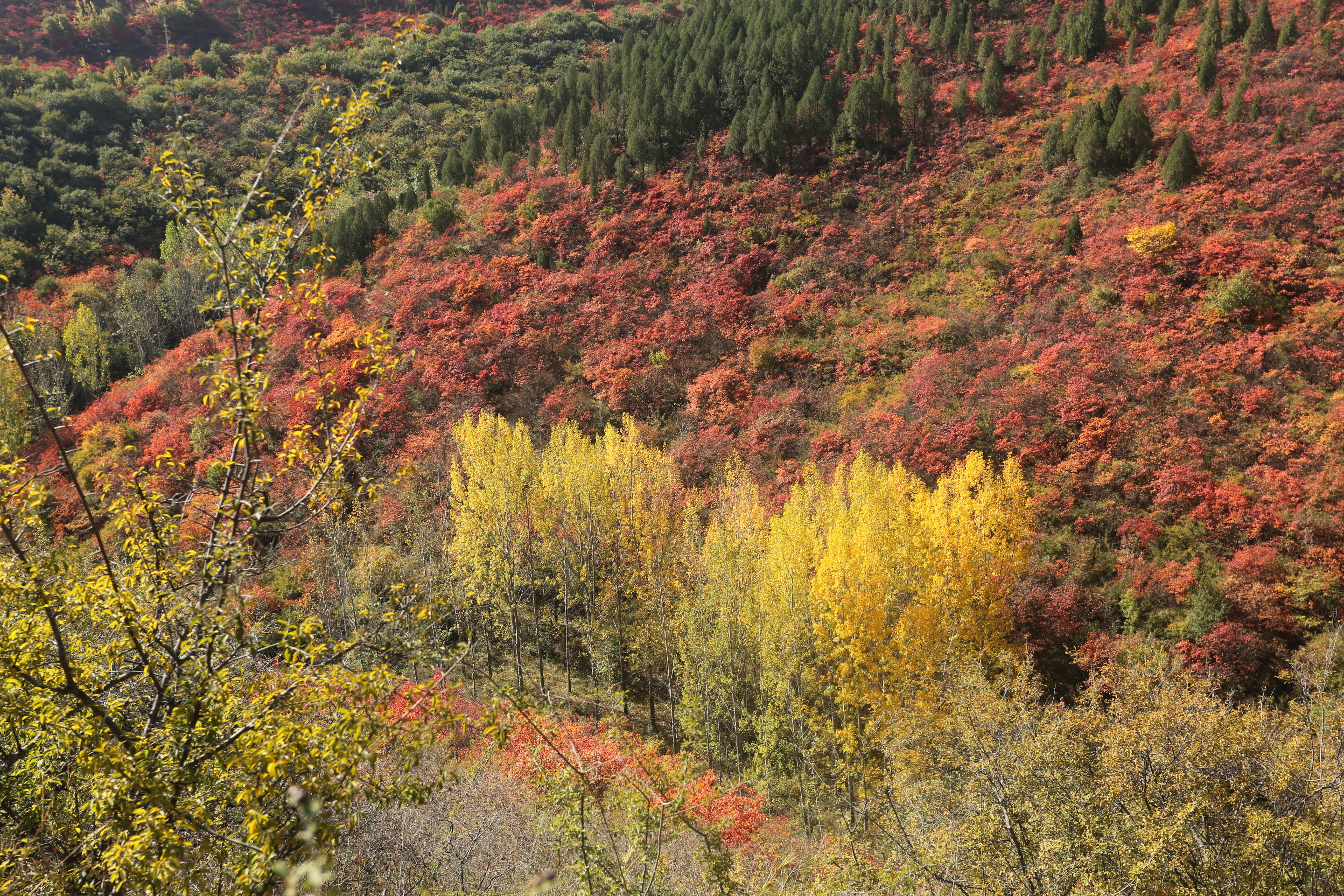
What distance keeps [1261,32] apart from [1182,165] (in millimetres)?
15296

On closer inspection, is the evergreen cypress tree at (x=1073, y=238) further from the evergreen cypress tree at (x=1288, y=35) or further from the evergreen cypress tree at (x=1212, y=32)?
the evergreen cypress tree at (x=1288, y=35)

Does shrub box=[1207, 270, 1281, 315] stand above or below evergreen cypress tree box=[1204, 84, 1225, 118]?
below

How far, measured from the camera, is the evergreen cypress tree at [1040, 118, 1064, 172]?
43000 mm

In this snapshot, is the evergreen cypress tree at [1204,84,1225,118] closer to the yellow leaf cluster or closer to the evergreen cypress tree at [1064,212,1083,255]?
the evergreen cypress tree at [1064,212,1083,255]

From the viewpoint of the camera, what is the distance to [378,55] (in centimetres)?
9012

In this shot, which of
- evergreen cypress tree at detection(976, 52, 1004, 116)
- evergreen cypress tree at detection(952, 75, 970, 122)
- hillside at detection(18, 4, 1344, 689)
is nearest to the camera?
hillside at detection(18, 4, 1344, 689)

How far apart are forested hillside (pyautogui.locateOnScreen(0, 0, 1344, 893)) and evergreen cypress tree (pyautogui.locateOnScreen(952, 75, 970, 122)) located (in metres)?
0.83

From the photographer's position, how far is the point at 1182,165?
35062 millimetres

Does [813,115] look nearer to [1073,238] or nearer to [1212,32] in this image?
[1073,238]

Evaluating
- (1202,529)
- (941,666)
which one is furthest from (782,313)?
(941,666)

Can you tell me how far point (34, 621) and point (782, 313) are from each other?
40408 mm

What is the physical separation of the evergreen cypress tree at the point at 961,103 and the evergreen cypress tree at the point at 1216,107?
52.7 feet

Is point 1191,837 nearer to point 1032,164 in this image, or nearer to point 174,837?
point 174,837

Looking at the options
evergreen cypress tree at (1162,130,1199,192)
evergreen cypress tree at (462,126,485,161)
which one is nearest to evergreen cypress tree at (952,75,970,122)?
evergreen cypress tree at (1162,130,1199,192)
